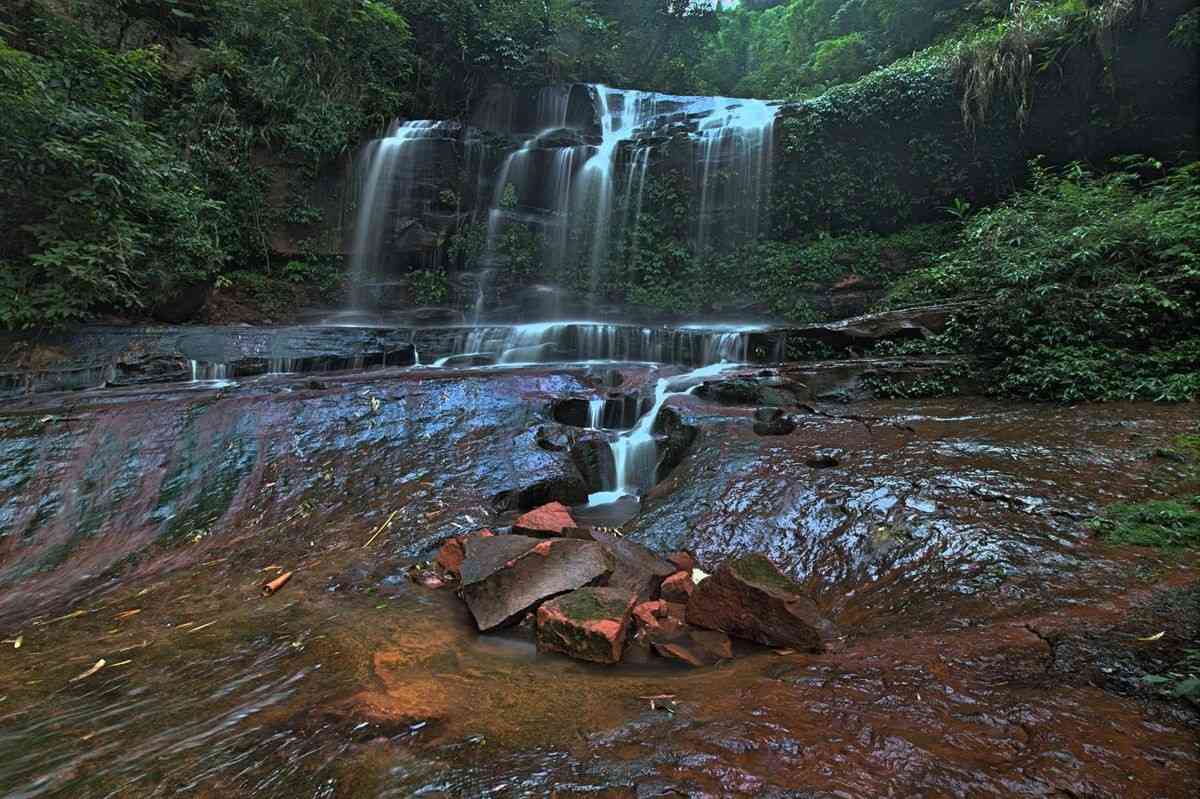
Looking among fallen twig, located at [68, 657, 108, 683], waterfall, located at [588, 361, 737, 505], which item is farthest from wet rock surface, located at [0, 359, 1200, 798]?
waterfall, located at [588, 361, 737, 505]

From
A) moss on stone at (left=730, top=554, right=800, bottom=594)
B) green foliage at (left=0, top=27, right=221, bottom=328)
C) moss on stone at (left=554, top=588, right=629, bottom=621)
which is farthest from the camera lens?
green foliage at (left=0, top=27, right=221, bottom=328)

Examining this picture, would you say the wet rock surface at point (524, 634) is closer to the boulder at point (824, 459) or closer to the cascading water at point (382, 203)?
the boulder at point (824, 459)

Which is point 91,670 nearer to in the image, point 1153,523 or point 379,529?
point 379,529

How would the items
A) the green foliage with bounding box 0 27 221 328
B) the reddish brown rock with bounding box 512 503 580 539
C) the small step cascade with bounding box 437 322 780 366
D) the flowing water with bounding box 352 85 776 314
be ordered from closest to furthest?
the reddish brown rock with bounding box 512 503 580 539, the green foliage with bounding box 0 27 221 328, the small step cascade with bounding box 437 322 780 366, the flowing water with bounding box 352 85 776 314

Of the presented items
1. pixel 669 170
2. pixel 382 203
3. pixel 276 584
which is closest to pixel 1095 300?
pixel 276 584

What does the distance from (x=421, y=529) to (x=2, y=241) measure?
9227mm

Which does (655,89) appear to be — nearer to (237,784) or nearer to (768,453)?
(768,453)

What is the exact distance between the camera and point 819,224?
44.2ft

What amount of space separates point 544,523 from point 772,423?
3004 millimetres

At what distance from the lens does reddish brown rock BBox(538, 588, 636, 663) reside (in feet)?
8.24

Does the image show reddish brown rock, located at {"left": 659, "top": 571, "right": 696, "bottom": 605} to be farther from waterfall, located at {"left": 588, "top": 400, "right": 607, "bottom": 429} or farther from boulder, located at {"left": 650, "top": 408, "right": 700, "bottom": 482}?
waterfall, located at {"left": 588, "top": 400, "right": 607, "bottom": 429}

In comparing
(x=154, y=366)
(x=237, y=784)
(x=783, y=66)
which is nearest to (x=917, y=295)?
(x=237, y=784)

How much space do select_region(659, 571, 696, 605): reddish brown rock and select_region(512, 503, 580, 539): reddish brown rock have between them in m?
0.84

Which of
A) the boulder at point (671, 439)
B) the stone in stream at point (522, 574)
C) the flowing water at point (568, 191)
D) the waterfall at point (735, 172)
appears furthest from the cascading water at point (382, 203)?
the stone in stream at point (522, 574)
